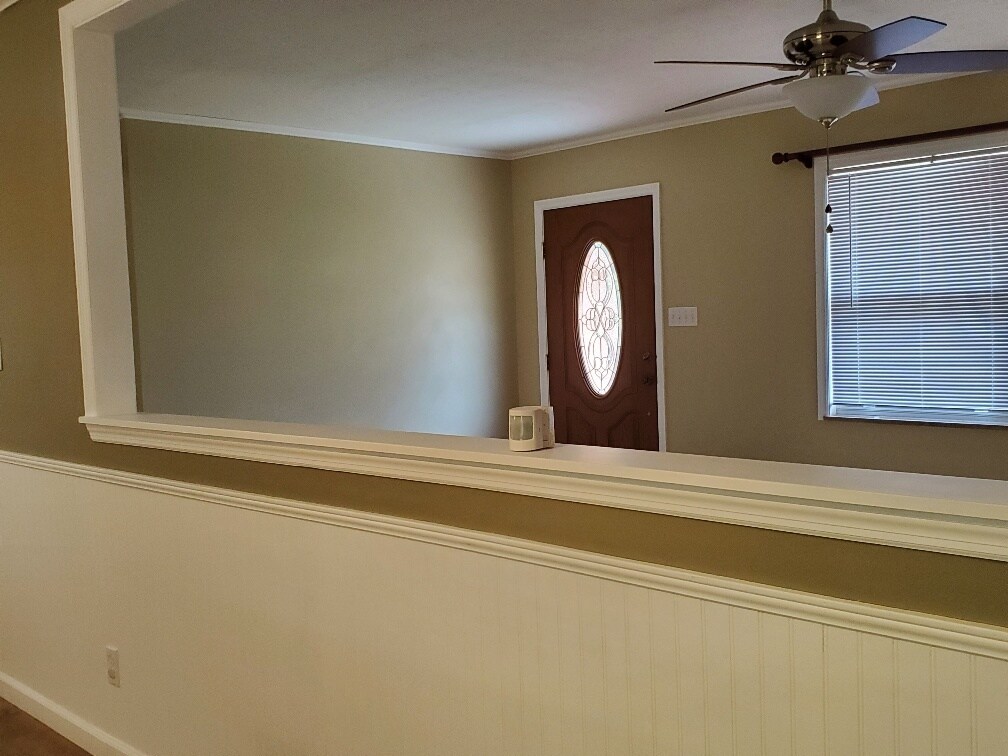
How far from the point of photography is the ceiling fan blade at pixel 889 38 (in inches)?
96.2

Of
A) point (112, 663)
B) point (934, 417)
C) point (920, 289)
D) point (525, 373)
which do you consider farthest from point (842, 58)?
point (525, 373)

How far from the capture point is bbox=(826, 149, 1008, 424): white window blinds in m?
4.25

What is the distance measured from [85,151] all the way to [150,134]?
1900 mm

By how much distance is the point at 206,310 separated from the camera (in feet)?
15.4

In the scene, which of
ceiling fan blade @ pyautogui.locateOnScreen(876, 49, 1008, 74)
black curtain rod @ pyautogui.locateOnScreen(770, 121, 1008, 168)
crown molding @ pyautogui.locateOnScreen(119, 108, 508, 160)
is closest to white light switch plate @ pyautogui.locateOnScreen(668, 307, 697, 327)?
black curtain rod @ pyautogui.locateOnScreen(770, 121, 1008, 168)

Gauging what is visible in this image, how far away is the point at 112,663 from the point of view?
2.82m

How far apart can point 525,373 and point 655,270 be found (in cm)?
132

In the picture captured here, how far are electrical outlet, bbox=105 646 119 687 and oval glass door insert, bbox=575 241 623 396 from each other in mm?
3712

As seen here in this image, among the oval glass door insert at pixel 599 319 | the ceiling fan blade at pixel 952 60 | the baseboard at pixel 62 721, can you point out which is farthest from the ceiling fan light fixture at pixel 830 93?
the oval glass door insert at pixel 599 319

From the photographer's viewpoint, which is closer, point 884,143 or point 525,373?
point 884,143

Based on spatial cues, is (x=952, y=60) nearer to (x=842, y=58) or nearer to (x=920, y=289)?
(x=842, y=58)

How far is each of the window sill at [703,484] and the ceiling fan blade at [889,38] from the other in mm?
1576

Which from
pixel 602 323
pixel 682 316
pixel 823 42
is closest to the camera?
pixel 823 42

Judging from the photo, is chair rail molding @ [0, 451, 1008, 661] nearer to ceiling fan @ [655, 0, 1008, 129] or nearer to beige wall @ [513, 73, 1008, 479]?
ceiling fan @ [655, 0, 1008, 129]
